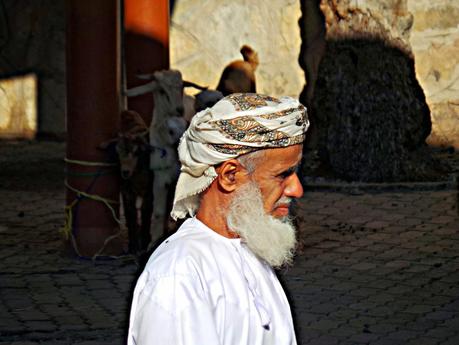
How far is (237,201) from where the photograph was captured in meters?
3.36

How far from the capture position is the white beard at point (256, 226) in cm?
334

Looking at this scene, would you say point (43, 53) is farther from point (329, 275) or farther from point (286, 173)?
point (286, 173)

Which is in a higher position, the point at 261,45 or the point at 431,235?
the point at 261,45

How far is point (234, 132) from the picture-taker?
129 inches

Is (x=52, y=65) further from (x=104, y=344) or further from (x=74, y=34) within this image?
(x=104, y=344)

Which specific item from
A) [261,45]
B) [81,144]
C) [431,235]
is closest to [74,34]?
[81,144]

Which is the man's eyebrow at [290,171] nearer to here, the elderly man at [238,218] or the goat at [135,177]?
the elderly man at [238,218]

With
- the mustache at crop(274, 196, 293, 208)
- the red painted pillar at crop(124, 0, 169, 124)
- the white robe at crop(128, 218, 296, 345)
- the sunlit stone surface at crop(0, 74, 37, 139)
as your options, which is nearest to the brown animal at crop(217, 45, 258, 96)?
the red painted pillar at crop(124, 0, 169, 124)

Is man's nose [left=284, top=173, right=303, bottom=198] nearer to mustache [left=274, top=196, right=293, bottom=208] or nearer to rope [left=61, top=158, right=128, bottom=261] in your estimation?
mustache [left=274, top=196, right=293, bottom=208]

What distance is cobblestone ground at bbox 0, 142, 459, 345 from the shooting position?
7141mm

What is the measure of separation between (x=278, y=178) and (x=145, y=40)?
835cm

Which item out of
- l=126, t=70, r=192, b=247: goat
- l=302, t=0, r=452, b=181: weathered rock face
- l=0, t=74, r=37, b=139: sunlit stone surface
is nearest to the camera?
l=126, t=70, r=192, b=247: goat

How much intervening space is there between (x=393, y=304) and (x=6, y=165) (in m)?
7.35

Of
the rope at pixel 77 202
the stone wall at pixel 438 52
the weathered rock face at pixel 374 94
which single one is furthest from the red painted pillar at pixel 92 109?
the stone wall at pixel 438 52
